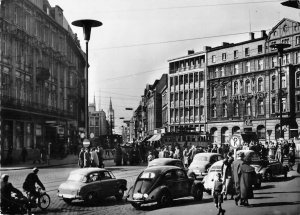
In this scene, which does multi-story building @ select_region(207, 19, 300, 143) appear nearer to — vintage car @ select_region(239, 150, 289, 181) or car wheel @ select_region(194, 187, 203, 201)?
vintage car @ select_region(239, 150, 289, 181)

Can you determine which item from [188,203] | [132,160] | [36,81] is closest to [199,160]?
[188,203]

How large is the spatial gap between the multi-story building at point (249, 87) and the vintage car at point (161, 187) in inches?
1064

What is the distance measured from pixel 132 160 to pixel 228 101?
1066 inches

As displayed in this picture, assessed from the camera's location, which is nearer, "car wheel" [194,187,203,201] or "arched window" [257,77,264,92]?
"car wheel" [194,187,203,201]

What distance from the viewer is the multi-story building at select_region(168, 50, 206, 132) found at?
5775cm

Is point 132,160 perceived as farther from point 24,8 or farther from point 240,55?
point 240,55

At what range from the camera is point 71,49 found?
3972 centimetres

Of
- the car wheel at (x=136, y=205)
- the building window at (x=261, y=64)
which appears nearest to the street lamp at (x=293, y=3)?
the car wheel at (x=136, y=205)

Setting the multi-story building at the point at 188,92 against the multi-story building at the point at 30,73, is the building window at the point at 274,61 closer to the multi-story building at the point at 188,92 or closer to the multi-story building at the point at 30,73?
the multi-story building at the point at 188,92

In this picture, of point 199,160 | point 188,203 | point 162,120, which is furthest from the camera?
point 162,120

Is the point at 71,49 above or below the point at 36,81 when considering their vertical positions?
above

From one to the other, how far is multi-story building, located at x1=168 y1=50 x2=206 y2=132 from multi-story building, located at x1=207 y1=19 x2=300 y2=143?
138 centimetres

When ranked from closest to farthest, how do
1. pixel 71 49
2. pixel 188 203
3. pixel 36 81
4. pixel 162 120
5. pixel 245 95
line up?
pixel 188 203
pixel 36 81
pixel 71 49
pixel 245 95
pixel 162 120

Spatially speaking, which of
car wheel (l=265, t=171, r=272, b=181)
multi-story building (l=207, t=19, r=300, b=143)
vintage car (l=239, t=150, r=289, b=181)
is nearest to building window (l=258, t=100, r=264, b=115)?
multi-story building (l=207, t=19, r=300, b=143)
